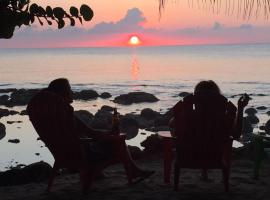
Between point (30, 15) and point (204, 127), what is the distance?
2880mm

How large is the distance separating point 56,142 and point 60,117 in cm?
27

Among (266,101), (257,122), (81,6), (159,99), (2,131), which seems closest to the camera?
(81,6)

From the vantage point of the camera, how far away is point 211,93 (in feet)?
17.1

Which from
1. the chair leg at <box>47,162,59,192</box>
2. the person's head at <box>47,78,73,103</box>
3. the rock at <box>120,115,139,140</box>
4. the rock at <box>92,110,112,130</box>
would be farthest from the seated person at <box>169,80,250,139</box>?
the rock at <box>92,110,112,130</box>

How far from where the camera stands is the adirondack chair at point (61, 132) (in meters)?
5.30

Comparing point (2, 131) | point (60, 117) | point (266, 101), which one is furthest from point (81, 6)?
point (266, 101)

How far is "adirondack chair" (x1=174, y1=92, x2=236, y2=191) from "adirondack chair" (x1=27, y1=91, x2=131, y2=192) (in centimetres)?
90

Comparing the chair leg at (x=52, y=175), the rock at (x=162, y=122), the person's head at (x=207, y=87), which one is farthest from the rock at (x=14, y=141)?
the person's head at (x=207, y=87)

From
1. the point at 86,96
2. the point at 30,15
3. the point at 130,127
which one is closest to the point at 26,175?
the point at 30,15

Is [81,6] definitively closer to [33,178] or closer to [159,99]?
[33,178]

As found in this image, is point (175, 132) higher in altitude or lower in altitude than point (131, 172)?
higher

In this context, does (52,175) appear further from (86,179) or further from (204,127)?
(204,127)

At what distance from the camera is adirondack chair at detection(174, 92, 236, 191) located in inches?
205

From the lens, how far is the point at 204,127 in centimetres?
523
